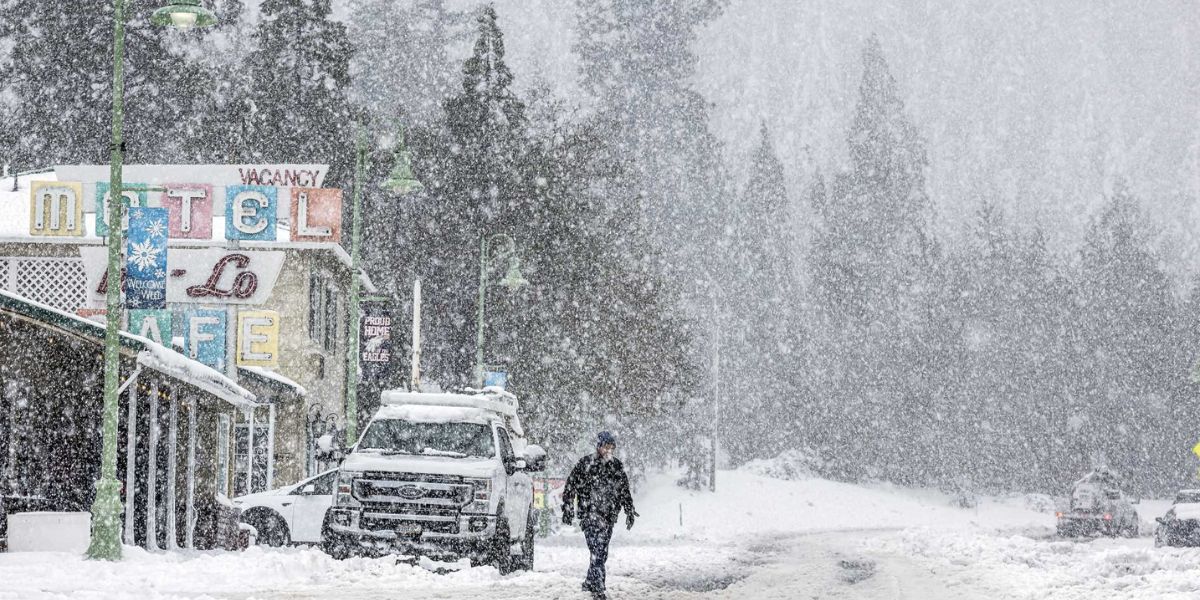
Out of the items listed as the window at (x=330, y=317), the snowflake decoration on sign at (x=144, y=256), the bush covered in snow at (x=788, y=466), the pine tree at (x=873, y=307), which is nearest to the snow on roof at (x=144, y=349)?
the snowflake decoration on sign at (x=144, y=256)

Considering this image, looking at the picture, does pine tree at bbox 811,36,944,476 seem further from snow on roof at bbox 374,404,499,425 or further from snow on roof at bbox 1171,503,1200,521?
snow on roof at bbox 374,404,499,425

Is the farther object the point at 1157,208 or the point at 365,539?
the point at 1157,208

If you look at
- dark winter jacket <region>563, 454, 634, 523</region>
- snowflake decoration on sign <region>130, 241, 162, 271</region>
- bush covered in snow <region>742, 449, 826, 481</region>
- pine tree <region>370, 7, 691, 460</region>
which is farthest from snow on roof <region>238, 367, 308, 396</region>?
bush covered in snow <region>742, 449, 826, 481</region>

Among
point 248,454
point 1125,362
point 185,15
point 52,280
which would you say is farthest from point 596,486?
point 1125,362

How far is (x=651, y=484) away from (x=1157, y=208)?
432 feet

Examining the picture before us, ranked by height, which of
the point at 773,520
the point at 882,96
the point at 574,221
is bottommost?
the point at 773,520

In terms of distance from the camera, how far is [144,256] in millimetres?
21516

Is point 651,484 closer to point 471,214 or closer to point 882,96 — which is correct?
point 471,214

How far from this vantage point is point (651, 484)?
2894 inches

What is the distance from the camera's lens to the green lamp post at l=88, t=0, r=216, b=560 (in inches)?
785

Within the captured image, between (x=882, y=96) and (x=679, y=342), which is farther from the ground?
(x=882, y=96)

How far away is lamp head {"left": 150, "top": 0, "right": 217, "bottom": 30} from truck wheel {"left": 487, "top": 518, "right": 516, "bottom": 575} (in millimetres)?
7078

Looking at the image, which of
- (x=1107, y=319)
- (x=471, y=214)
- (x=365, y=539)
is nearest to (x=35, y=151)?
(x=471, y=214)

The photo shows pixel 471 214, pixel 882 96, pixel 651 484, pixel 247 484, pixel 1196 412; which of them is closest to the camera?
pixel 247 484
